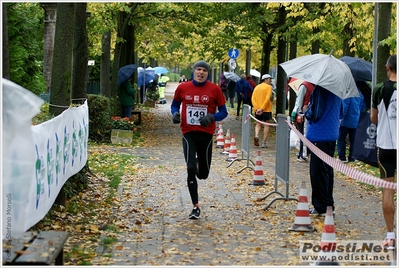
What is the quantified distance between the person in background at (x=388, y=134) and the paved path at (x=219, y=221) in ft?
3.32

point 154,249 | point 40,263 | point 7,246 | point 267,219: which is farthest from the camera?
point 267,219

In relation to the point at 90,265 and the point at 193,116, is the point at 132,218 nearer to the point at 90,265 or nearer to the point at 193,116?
the point at 193,116

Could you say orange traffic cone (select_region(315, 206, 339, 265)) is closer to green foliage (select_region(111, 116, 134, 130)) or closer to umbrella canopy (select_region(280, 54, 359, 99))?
umbrella canopy (select_region(280, 54, 359, 99))

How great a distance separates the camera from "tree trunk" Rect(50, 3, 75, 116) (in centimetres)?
1162

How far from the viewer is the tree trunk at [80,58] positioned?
14.9m

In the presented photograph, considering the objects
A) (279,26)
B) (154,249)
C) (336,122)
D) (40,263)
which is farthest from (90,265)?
(279,26)

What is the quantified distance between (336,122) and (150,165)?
288 inches

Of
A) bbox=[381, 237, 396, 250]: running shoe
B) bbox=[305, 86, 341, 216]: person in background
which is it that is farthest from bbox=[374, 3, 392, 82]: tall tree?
bbox=[381, 237, 396, 250]: running shoe

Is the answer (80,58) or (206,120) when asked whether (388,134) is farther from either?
(80,58)

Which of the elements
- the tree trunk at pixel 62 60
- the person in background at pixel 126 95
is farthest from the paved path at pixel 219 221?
the person in background at pixel 126 95

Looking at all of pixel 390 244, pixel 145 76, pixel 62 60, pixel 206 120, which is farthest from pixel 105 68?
→ pixel 145 76

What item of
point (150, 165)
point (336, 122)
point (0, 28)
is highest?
point (0, 28)

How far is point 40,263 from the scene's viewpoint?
6.01 meters

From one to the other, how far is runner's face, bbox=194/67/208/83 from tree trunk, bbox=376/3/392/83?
566cm
